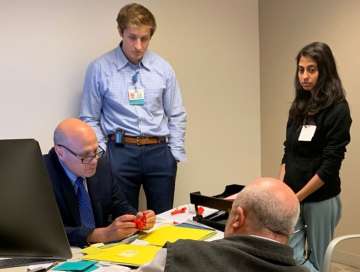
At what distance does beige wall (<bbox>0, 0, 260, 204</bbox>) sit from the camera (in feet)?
10.2

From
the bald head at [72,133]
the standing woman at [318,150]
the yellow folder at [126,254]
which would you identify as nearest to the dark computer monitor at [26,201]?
the yellow folder at [126,254]

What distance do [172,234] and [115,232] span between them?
239mm

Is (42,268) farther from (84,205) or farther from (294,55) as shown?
(294,55)


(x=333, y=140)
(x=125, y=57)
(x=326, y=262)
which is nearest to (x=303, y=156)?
(x=333, y=140)

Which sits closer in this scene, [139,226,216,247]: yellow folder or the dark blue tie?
[139,226,216,247]: yellow folder

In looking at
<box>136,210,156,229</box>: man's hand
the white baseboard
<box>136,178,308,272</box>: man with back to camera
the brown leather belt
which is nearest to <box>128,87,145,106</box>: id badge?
the brown leather belt

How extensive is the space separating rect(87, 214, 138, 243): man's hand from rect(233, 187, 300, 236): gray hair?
2.48 ft

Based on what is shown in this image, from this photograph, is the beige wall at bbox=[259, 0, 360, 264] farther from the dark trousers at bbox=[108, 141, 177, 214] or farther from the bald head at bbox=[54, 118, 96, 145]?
the bald head at bbox=[54, 118, 96, 145]

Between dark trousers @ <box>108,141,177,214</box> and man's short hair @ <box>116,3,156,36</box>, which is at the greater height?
man's short hair @ <box>116,3,156,36</box>

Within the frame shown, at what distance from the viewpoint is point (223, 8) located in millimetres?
4184

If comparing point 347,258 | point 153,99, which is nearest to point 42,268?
point 153,99

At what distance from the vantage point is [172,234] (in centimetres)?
193

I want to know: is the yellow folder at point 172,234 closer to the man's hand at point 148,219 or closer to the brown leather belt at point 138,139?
the man's hand at point 148,219

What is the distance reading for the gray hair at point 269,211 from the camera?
1.20 meters
